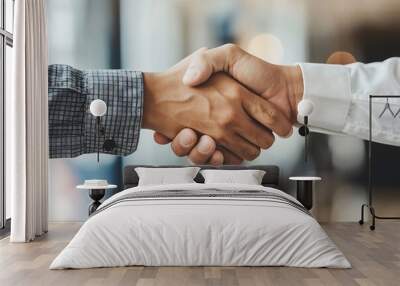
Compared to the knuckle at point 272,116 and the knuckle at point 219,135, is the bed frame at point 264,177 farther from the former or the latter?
the knuckle at point 272,116

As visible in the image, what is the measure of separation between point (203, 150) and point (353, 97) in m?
1.93

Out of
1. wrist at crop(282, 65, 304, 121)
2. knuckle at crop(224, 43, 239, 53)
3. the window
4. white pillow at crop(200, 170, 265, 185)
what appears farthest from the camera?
knuckle at crop(224, 43, 239, 53)

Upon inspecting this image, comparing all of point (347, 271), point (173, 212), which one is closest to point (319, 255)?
point (347, 271)

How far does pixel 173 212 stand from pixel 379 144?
3730 millimetres

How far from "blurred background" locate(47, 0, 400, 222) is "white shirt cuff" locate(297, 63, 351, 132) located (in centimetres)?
18

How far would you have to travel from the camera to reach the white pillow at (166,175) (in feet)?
23.6

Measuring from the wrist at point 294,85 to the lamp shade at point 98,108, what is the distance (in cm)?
225

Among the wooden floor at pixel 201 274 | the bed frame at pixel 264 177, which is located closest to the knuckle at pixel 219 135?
the bed frame at pixel 264 177

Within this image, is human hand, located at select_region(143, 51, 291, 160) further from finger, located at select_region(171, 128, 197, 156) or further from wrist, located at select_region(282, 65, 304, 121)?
wrist, located at select_region(282, 65, 304, 121)

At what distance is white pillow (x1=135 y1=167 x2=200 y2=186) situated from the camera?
7.20m

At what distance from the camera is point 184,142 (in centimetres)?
767

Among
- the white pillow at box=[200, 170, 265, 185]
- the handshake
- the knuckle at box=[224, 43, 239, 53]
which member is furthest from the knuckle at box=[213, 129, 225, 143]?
the knuckle at box=[224, 43, 239, 53]

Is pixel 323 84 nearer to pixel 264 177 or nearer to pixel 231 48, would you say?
pixel 231 48

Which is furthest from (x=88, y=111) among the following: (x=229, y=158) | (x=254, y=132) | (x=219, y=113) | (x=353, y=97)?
(x=353, y=97)
